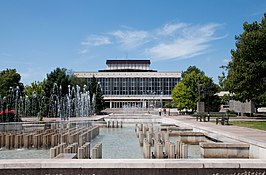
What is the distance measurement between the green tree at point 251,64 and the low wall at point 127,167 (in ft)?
86.7

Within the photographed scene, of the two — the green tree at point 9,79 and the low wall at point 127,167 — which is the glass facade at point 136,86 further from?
the low wall at point 127,167

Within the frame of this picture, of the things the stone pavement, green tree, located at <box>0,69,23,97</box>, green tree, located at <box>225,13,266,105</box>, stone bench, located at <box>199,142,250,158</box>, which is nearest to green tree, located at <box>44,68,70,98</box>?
green tree, located at <box>0,69,23,97</box>

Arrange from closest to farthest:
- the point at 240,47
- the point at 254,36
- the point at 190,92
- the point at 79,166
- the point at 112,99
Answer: the point at 79,166 < the point at 254,36 < the point at 240,47 < the point at 190,92 < the point at 112,99

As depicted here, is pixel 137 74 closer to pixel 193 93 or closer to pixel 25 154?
pixel 193 93

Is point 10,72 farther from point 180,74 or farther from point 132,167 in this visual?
point 132,167

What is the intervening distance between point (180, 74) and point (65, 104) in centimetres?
5501

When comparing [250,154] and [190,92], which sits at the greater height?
[190,92]

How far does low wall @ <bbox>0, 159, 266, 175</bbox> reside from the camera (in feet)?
21.2

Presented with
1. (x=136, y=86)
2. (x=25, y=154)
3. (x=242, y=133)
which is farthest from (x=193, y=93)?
(x=136, y=86)

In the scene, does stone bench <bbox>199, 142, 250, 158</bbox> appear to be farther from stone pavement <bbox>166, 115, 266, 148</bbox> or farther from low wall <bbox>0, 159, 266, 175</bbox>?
low wall <bbox>0, 159, 266, 175</bbox>

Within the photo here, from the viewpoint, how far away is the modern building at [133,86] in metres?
102

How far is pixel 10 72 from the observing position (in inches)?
2726

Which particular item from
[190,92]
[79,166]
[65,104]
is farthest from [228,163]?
[65,104]

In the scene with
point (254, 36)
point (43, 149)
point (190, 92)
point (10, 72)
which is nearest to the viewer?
point (43, 149)
